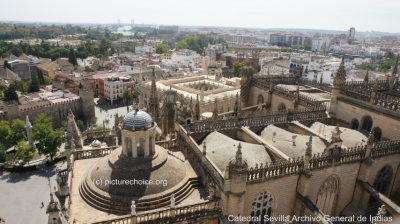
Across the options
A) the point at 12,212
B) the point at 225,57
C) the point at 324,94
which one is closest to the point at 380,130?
the point at 324,94

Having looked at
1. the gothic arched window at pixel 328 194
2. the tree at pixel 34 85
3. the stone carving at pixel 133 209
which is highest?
the stone carving at pixel 133 209

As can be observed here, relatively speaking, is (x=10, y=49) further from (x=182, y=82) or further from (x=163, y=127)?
(x=163, y=127)

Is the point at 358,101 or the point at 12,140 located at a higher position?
the point at 358,101

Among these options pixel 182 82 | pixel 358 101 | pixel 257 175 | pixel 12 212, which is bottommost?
pixel 12 212

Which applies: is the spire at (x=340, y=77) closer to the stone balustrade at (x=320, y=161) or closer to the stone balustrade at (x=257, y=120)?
the stone balustrade at (x=257, y=120)

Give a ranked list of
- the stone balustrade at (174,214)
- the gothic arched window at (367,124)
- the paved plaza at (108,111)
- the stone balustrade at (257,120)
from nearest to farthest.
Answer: the stone balustrade at (174,214)
the stone balustrade at (257,120)
the gothic arched window at (367,124)
the paved plaza at (108,111)

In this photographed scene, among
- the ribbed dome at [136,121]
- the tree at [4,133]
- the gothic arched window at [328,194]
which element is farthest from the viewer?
the tree at [4,133]

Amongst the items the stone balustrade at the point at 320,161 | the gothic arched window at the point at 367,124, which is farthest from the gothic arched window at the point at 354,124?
the stone balustrade at the point at 320,161
